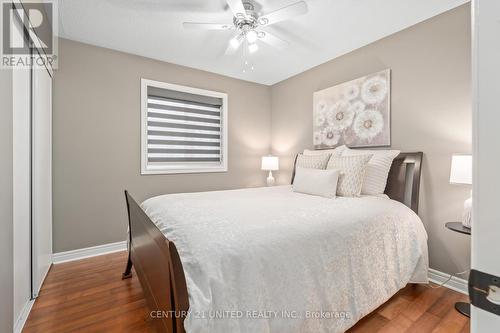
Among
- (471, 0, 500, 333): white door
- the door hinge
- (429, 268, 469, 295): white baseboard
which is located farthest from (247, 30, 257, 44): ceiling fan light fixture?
(429, 268, 469, 295): white baseboard

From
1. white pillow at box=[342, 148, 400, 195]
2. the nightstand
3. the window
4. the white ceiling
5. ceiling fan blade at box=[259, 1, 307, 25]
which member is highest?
the white ceiling

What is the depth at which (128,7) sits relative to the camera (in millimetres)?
2156

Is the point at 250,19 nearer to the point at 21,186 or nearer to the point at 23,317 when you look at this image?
the point at 21,186

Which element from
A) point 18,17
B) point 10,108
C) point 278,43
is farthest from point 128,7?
point 278,43

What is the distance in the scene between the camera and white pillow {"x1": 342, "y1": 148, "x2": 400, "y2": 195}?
2369mm

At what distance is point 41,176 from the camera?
2105 mm

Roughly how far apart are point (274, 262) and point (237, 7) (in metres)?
1.94

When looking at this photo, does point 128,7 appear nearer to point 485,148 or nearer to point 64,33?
point 64,33

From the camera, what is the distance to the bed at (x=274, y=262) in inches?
38.8

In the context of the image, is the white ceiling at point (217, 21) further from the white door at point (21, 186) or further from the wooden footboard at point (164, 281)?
the wooden footboard at point (164, 281)

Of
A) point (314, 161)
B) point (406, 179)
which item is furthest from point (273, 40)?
point (406, 179)

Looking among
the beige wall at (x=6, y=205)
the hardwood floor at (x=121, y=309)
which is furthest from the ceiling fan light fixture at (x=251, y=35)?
the hardwood floor at (x=121, y=309)

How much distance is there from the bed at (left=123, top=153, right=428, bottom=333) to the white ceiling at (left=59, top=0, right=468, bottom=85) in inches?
71.3

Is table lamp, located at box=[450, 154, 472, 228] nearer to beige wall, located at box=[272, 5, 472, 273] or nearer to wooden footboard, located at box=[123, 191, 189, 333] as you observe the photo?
beige wall, located at box=[272, 5, 472, 273]
